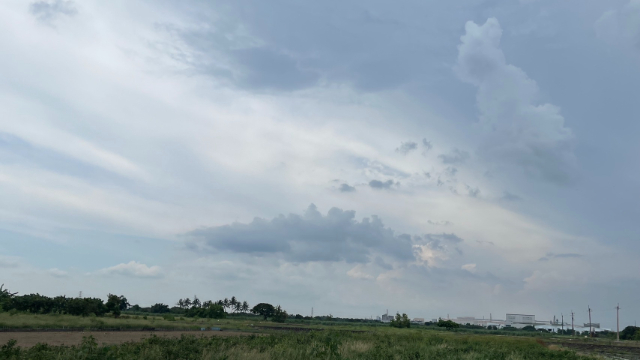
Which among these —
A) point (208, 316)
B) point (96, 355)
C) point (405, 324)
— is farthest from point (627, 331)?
point (96, 355)

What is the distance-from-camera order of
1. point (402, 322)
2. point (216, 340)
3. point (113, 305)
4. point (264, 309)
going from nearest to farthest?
1. point (216, 340)
2. point (113, 305)
3. point (402, 322)
4. point (264, 309)

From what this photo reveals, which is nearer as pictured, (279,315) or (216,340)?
(216,340)

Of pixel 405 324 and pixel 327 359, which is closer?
pixel 327 359

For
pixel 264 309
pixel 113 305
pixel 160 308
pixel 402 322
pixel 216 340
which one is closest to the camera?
pixel 216 340

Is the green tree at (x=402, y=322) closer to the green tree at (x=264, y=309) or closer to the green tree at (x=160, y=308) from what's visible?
the green tree at (x=264, y=309)

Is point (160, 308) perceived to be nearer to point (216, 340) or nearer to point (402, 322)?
point (402, 322)

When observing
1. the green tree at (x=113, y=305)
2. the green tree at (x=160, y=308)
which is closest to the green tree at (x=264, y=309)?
the green tree at (x=160, y=308)

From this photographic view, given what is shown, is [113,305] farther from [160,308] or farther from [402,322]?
[160,308]

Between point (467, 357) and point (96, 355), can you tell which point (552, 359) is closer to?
point (467, 357)

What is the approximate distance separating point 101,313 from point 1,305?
18.1 metres

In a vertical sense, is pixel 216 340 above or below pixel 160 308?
above

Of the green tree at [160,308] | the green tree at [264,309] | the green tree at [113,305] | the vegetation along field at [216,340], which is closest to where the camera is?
the vegetation along field at [216,340]

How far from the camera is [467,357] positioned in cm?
2641

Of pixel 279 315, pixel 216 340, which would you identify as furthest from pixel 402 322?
pixel 216 340
